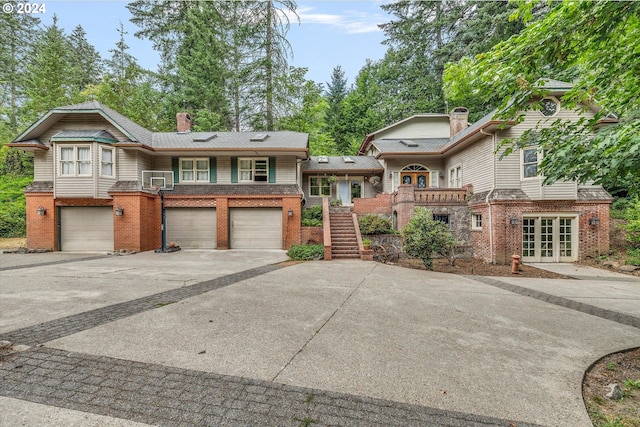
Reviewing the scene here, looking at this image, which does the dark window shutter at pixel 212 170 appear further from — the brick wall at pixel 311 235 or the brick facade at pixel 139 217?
the brick wall at pixel 311 235

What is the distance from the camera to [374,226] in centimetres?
1266

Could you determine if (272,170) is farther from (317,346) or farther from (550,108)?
(550,108)

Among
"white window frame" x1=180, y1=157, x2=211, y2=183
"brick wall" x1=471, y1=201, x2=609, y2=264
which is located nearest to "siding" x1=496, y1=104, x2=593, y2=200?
"brick wall" x1=471, y1=201, x2=609, y2=264

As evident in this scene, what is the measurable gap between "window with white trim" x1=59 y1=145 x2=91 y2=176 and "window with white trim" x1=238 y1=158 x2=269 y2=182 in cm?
674

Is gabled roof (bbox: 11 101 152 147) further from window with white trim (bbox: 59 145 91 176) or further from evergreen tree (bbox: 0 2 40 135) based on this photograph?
evergreen tree (bbox: 0 2 40 135)

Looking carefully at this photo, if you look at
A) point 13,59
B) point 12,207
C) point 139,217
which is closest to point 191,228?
point 139,217

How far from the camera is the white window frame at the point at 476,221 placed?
12617 millimetres

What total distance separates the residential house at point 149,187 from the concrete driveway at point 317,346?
23.4ft

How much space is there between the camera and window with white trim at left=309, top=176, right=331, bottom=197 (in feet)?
59.3

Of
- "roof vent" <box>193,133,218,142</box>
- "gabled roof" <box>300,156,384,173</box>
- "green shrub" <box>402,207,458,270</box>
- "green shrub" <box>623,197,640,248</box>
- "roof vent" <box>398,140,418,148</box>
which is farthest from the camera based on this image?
"gabled roof" <box>300,156,384,173</box>

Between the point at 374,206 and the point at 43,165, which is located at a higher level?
the point at 43,165

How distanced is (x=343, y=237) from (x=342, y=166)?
6801mm

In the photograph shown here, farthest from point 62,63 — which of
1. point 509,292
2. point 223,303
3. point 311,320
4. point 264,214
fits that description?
point 509,292

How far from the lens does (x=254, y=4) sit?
2164 centimetres
